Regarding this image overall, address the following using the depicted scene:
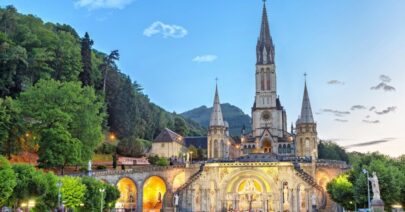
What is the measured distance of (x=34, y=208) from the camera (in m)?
43.3

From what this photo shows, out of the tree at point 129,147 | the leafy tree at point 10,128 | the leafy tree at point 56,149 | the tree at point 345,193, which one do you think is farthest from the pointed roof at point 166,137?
the tree at point 345,193

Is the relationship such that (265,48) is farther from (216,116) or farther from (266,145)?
(216,116)

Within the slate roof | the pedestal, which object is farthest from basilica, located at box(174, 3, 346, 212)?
the slate roof

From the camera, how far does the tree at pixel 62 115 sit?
57.9 meters

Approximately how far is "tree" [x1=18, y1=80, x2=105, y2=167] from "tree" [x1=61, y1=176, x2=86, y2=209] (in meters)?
9.08

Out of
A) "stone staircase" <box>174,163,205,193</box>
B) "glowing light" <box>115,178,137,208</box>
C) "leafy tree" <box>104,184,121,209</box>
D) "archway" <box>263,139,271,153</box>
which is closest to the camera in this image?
"leafy tree" <box>104,184,121,209</box>

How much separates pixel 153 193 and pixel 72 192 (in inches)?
1299

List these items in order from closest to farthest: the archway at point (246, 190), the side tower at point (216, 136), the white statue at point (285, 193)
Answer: the white statue at point (285, 193) < the archway at point (246, 190) < the side tower at point (216, 136)

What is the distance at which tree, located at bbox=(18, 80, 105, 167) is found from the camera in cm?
5794

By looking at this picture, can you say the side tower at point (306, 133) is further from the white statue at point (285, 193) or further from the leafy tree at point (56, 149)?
the leafy tree at point (56, 149)

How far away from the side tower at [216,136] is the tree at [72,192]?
4798 centimetres

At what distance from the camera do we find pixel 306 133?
90500 millimetres

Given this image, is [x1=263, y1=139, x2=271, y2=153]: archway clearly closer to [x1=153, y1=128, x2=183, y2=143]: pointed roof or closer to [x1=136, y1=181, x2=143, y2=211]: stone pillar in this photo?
[x1=153, y1=128, x2=183, y2=143]: pointed roof

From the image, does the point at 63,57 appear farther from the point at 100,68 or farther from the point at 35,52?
the point at 100,68
